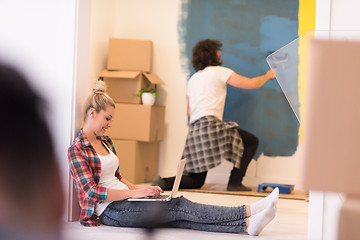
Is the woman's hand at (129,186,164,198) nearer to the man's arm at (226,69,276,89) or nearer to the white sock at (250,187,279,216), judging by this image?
the white sock at (250,187,279,216)

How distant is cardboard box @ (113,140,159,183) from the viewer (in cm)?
452

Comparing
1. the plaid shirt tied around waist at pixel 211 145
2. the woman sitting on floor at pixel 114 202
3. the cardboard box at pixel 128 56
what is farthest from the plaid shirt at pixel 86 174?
the cardboard box at pixel 128 56

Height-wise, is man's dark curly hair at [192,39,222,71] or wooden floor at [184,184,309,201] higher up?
man's dark curly hair at [192,39,222,71]

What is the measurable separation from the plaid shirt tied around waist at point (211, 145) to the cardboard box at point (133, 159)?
1.61 feet

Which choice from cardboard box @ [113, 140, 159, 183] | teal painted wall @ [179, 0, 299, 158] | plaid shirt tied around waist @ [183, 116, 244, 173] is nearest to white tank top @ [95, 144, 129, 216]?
plaid shirt tied around waist @ [183, 116, 244, 173]

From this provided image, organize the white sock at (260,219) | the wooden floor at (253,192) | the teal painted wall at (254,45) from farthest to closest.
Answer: the teal painted wall at (254,45) < the wooden floor at (253,192) < the white sock at (260,219)

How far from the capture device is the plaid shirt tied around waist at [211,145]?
4.25 meters

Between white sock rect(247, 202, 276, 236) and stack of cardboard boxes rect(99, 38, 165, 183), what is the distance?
83.2 inches

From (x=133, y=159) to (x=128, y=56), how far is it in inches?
38.4

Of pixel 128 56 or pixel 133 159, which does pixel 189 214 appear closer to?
pixel 133 159

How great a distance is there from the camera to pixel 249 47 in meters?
4.96

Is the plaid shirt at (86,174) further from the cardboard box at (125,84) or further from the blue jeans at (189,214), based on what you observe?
the cardboard box at (125,84)

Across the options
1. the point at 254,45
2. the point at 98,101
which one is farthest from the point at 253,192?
the point at 98,101

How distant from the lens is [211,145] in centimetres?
425
